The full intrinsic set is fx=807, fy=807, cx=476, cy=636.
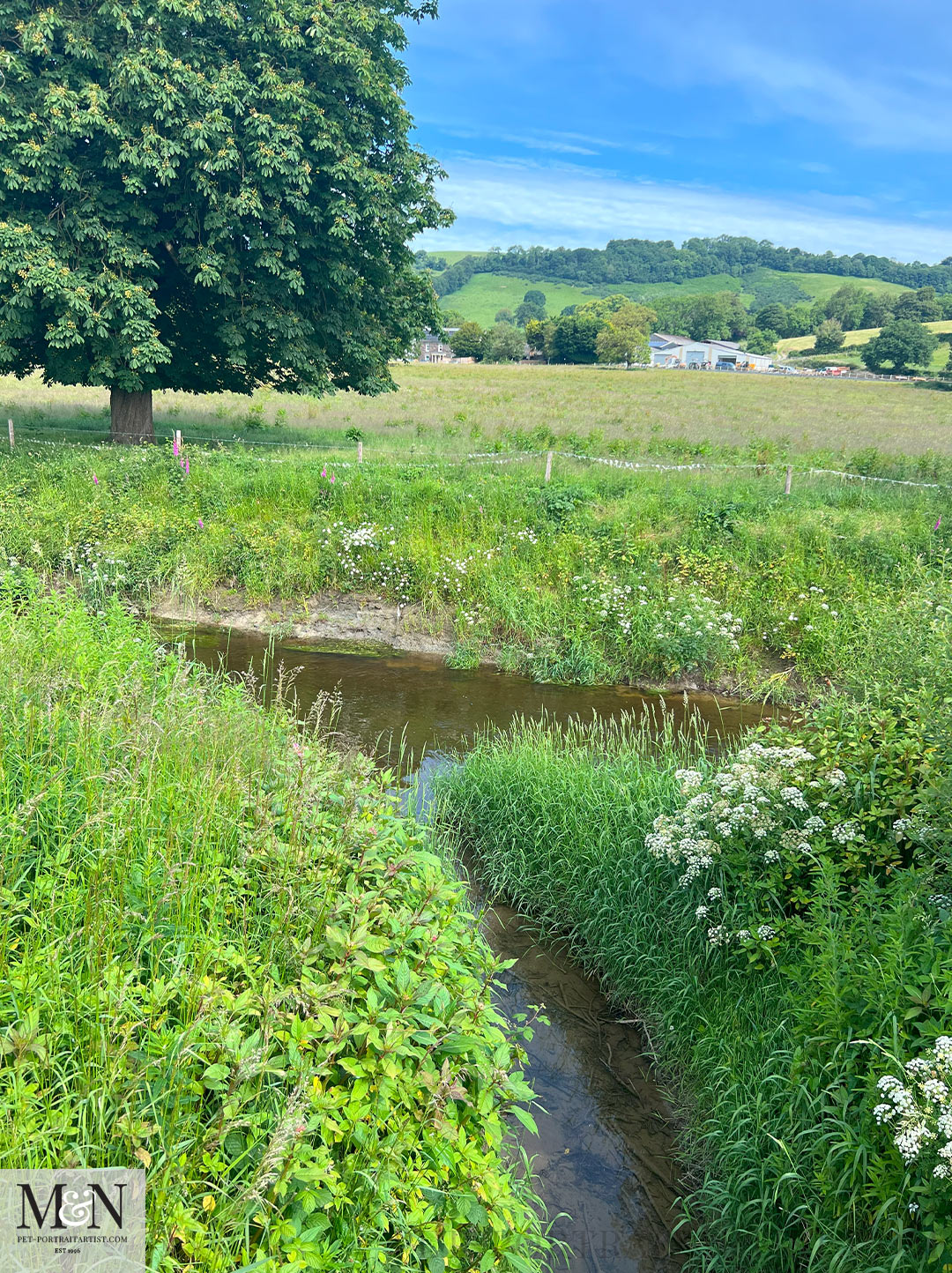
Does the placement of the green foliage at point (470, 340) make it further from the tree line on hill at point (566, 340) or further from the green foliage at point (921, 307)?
the green foliage at point (921, 307)

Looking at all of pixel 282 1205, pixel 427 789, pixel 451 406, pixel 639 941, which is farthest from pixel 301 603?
pixel 451 406

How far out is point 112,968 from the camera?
2.69 meters

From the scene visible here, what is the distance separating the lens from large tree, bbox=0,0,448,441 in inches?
558

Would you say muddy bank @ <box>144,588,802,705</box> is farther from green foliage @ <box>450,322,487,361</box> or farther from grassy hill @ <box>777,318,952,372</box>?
grassy hill @ <box>777,318,952,372</box>

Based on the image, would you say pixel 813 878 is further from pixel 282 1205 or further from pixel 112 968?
pixel 112 968

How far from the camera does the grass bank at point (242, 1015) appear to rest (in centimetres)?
236

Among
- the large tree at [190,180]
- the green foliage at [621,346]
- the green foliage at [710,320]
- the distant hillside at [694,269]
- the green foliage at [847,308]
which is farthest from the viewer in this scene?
the distant hillside at [694,269]

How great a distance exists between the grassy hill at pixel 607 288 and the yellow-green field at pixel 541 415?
10765 centimetres

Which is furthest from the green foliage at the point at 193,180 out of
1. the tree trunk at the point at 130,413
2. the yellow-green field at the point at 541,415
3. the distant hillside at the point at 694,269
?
the distant hillside at the point at 694,269

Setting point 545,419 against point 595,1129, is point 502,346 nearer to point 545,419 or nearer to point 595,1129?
point 545,419

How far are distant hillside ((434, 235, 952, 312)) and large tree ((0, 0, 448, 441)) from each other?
144145 mm

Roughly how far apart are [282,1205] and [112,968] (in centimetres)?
91
